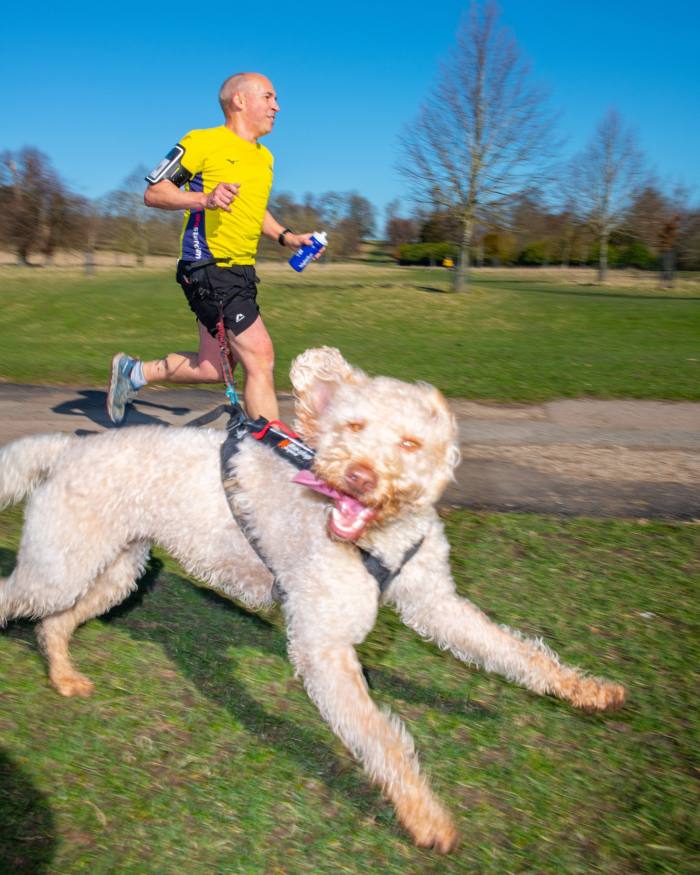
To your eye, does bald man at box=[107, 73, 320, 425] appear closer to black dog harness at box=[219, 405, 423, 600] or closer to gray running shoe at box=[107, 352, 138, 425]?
gray running shoe at box=[107, 352, 138, 425]

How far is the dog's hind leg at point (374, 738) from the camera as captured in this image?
2.39 meters

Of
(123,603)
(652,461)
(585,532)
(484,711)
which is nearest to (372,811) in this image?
(484,711)

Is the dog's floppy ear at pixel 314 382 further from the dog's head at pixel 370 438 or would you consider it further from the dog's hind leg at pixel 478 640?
the dog's hind leg at pixel 478 640

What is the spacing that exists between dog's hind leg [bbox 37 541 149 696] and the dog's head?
1070mm

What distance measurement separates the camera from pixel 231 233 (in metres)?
5.61

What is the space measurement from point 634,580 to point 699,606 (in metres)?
0.39

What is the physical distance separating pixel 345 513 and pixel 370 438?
0.28 metres

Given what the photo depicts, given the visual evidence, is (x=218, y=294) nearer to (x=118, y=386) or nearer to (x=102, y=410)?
(x=118, y=386)

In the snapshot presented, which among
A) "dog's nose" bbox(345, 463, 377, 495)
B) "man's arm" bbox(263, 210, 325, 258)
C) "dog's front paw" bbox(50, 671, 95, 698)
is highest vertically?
"man's arm" bbox(263, 210, 325, 258)

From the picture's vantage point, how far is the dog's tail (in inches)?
124

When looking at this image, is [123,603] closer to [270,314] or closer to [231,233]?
[231,233]

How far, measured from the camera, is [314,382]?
2.97 metres

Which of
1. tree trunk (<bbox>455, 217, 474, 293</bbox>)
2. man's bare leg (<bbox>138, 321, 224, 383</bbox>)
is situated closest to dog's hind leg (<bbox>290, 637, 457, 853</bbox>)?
man's bare leg (<bbox>138, 321, 224, 383</bbox>)

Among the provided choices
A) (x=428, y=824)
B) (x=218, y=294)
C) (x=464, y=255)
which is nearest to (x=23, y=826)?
(x=428, y=824)
